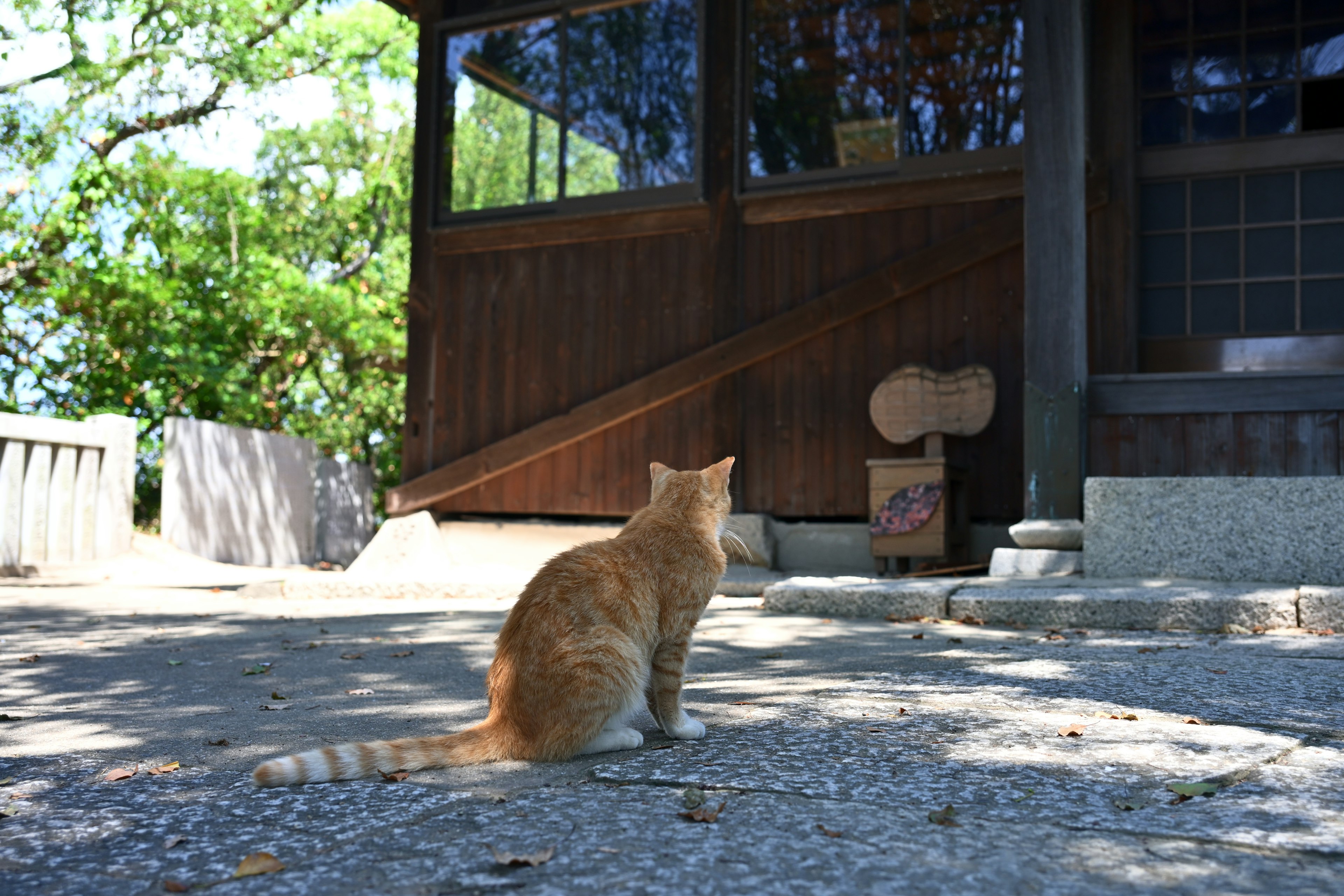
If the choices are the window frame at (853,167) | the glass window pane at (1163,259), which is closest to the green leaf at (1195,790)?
the window frame at (853,167)

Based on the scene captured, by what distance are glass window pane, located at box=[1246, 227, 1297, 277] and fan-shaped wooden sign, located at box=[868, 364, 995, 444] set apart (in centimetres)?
205

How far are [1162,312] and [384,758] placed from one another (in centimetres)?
683

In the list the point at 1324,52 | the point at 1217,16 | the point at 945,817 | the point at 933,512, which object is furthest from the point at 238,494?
the point at 945,817

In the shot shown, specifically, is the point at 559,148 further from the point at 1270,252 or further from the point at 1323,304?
the point at 1323,304

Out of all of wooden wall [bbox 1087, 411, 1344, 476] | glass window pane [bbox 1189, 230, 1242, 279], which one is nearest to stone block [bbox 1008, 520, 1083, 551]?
wooden wall [bbox 1087, 411, 1344, 476]

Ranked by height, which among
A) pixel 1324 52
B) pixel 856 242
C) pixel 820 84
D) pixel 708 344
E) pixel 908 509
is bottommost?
pixel 908 509

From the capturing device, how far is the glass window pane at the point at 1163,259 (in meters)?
7.40

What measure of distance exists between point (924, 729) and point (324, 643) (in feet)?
10.8

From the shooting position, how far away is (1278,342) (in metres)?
7.20

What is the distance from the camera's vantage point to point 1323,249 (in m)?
7.13

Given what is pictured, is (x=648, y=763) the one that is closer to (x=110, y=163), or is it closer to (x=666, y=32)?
(x=666, y=32)

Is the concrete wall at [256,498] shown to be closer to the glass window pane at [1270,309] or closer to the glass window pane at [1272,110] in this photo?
the glass window pane at [1270,309]

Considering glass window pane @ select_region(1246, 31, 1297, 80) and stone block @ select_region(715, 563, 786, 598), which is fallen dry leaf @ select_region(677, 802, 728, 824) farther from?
glass window pane @ select_region(1246, 31, 1297, 80)

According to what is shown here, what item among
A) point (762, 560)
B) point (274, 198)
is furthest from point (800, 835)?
point (274, 198)
